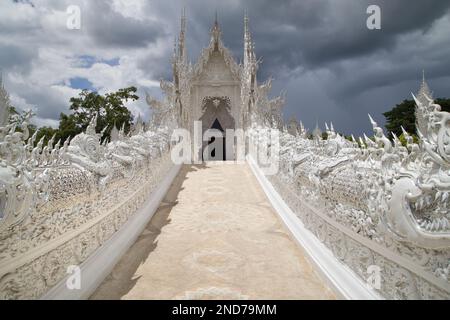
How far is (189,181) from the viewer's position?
23.6 ft

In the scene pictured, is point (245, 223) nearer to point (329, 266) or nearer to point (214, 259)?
point (214, 259)

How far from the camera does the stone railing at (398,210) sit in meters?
1.51

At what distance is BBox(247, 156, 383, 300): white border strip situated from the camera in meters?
2.10

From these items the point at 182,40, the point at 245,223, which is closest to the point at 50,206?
the point at 245,223

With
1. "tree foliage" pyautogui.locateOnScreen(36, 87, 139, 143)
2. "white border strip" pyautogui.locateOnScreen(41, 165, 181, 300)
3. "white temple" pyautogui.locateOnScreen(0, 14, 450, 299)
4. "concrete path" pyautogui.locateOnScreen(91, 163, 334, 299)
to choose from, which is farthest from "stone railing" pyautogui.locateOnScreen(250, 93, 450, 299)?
"tree foliage" pyautogui.locateOnScreen(36, 87, 139, 143)

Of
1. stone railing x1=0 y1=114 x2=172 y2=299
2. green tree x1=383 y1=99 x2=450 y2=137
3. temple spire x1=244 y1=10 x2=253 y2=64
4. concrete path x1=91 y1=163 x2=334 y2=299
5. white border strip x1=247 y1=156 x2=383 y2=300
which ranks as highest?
temple spire x1=244 y1=10 x2=253 y2=64

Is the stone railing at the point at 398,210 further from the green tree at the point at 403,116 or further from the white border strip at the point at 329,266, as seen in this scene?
the green tree at the point at 403,116

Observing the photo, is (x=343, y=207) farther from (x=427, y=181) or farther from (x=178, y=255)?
(x=178, y=255)

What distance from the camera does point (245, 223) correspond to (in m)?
4.16

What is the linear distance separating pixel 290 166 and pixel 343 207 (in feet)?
5.82

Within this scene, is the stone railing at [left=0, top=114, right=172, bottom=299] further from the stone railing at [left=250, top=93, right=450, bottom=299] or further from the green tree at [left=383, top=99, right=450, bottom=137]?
the green tree at [left=383, top=99, right=450, bottom=137]

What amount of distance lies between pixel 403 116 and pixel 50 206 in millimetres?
24388
